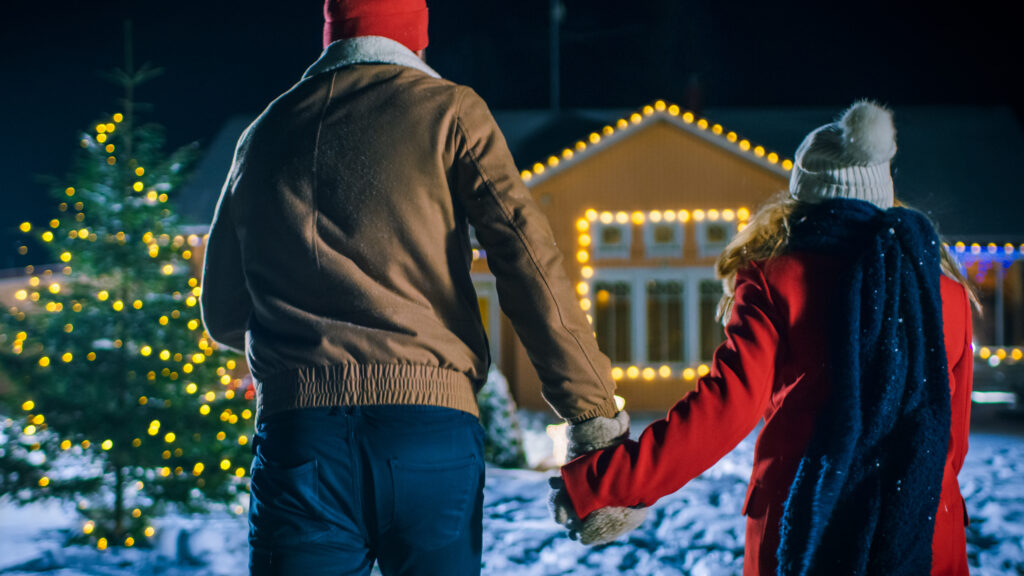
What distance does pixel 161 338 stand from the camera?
5234 millimetres

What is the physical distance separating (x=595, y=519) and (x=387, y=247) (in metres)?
0.85

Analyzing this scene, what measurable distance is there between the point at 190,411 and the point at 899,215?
174 inches

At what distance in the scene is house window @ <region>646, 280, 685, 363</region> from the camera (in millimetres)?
12695

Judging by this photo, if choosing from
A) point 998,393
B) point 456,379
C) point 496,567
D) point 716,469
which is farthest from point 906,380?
point 998,393

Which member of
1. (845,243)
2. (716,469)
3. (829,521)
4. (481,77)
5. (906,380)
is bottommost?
(716,469)

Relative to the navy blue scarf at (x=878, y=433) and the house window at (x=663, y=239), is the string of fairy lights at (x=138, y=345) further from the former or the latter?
the house window at (x=663, y=239)

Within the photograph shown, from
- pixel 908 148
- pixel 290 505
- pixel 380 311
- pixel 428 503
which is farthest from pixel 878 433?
pixel 908 148

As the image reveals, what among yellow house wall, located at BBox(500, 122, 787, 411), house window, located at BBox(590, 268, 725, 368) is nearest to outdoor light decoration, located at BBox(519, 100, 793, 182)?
yellow house wall, located at BBox(500, 122, 787, 411)

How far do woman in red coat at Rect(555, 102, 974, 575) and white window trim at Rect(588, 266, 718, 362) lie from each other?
1043cm

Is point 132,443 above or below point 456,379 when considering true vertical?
below

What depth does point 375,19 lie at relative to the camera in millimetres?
1956

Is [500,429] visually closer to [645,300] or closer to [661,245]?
[645,300]

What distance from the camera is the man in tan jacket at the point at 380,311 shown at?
173 centimetres

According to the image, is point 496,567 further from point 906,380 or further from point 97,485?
point 906,380
